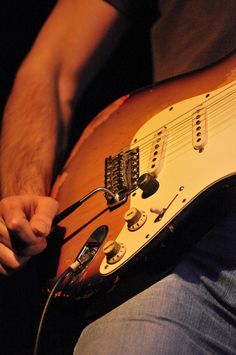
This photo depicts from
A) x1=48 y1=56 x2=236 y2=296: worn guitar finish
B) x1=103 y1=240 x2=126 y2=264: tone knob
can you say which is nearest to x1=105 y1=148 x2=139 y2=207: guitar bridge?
x1=48 y1=56 x2=236 y2=296: worn guitar finish

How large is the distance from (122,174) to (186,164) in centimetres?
13

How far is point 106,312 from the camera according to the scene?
732 mm

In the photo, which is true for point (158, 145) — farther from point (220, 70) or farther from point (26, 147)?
point (26, 147)

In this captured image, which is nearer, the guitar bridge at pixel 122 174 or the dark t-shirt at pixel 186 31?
the guitar bridge at pixel 122 174

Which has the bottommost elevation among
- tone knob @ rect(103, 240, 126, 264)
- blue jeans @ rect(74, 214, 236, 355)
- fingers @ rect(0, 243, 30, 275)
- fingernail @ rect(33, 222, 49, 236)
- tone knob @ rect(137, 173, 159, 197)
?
blue jeans @ rect(74, 214, 236, 355)

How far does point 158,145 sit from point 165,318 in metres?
0.30

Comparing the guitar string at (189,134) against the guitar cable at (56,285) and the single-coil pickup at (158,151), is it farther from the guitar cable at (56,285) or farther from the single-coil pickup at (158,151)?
the guitar cable at (56,285)

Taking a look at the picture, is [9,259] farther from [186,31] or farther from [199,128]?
[186,31]

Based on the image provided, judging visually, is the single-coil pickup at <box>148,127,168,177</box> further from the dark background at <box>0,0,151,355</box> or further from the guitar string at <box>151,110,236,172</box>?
the dark background at <box>0,0,151,355</box>

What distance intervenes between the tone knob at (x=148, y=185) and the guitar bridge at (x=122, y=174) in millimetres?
36

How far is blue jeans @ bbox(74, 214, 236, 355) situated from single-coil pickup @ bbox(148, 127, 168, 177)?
5.7 inches

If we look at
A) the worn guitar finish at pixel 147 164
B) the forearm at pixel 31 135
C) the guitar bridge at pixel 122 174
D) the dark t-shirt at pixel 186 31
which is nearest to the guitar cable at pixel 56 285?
the worn guitar finish at pixel 147 164

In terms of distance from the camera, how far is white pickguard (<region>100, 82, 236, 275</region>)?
2.22 ft

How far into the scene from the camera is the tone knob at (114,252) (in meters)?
0.68
